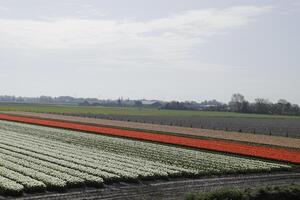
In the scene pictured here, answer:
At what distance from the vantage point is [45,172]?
23.0 metres

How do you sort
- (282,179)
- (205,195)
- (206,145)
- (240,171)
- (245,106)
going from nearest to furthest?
(205,195) < (282,179) < (240,171) < (206,145) < (245,106)

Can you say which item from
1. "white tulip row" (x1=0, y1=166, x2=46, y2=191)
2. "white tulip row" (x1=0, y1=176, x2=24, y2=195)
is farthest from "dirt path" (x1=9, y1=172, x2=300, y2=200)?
"white tulip row" (x1=0, y1=166, x2=46, y2=191)

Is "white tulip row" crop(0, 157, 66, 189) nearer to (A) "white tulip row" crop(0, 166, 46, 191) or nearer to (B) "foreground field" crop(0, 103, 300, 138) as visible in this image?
(A) "white tulip row" crop(0, 166, 46, 191)

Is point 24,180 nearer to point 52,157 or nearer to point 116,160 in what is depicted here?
point 52,157

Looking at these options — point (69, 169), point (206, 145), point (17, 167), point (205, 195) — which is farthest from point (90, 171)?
point (206, 145)

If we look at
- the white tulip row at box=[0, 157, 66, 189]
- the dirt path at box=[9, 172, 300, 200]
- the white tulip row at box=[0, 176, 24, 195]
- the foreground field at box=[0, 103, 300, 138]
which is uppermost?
the foreground field at box=[0, 103, 300, 138]

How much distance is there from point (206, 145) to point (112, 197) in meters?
20.8

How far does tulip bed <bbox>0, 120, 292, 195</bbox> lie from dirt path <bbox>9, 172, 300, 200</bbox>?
3.01ft

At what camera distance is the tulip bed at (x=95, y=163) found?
21120 mm

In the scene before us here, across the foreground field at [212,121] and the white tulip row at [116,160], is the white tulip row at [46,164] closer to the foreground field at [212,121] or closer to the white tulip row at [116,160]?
the white tulip row at [116,160]

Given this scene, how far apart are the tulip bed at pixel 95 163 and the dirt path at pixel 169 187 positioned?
918mm

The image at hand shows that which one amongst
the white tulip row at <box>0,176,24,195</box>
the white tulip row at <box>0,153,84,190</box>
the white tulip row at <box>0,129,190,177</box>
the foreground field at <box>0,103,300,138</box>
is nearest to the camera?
the white tulip row at <box>0,176,24,195</box>

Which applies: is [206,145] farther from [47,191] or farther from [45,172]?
[47,191]

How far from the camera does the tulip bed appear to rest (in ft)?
69.3
